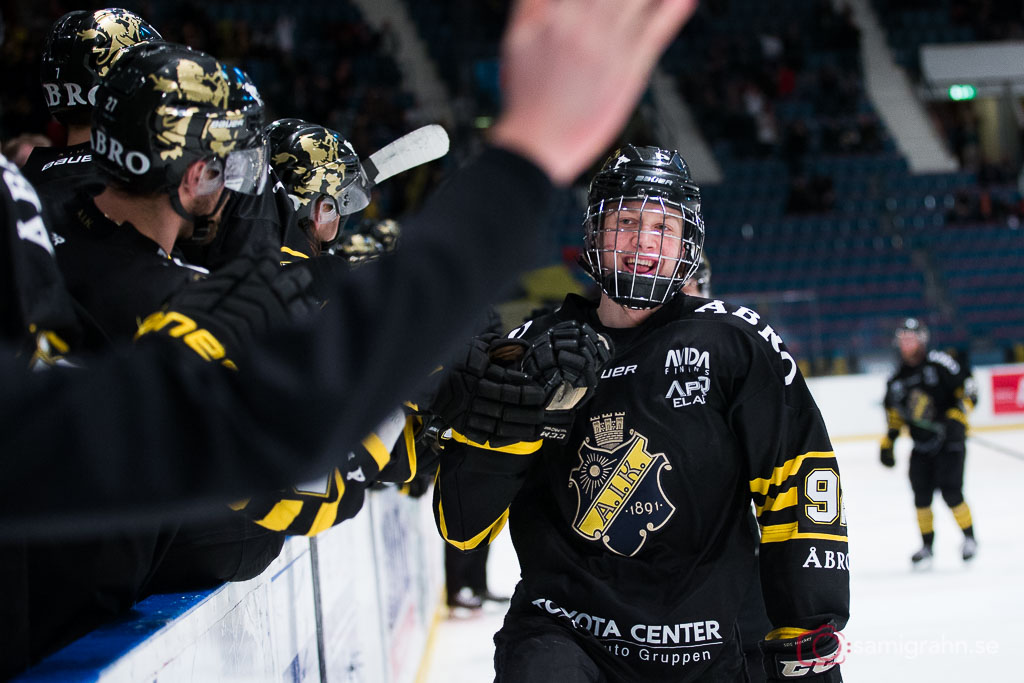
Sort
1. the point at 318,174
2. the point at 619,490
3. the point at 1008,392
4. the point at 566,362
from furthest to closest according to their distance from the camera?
the point at 1008,392 < the point at 318,174 < the point at 619,490 < the point at 566,362

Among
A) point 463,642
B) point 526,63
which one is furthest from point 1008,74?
point 526,63

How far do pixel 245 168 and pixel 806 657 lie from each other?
132 cm

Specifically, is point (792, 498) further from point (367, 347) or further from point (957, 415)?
point (957, 415)

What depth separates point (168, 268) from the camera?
1288 mm

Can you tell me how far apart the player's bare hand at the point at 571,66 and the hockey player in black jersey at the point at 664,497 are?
123 cm

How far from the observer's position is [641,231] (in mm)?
2070

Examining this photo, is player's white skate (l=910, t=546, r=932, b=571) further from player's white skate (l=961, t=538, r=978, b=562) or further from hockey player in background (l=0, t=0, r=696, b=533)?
hockey player in background (l=0, t=0, r=696, b=533)

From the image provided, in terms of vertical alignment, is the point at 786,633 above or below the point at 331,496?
below

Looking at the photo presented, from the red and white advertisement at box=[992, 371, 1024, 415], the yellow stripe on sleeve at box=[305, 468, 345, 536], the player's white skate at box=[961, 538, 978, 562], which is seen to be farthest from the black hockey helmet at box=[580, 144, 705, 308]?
the red and white advertisement at box=[992, 371, 1024, 415]

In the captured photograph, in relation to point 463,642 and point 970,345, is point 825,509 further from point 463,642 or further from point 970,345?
point 970,345

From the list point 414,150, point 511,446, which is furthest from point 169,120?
point 414,150

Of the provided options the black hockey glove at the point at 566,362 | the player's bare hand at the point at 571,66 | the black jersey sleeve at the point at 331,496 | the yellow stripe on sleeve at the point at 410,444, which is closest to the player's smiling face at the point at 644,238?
the black hockey glove at the point at 566,362

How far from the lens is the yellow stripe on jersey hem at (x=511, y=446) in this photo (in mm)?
1897

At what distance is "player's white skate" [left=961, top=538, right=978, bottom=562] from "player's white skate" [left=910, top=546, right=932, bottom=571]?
211 mm
